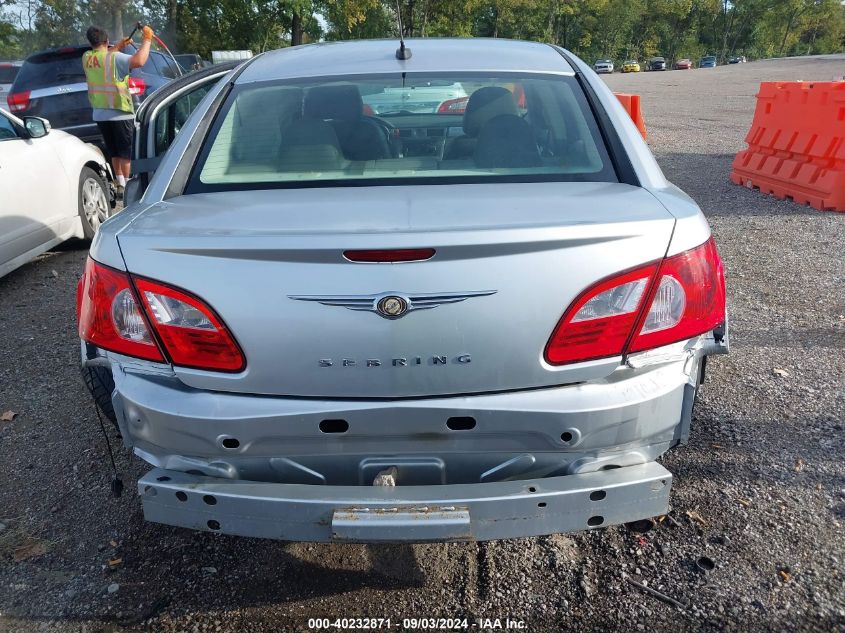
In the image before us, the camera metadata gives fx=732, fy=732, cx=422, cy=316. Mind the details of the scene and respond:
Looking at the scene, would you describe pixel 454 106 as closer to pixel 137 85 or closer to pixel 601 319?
pixel 601 319

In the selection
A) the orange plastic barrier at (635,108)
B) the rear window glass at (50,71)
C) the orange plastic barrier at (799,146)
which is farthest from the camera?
the orange plastic barrier at (635,108)

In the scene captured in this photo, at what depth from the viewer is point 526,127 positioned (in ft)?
9.41

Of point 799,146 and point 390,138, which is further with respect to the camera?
point 799,146

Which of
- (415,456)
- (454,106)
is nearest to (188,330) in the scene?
(415,456)

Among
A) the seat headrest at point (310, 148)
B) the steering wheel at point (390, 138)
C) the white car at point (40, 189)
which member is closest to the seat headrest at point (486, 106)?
the steering wheel at point (390, 138)

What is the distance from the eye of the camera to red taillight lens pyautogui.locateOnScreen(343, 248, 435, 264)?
6.30 feet

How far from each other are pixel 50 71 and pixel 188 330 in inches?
357

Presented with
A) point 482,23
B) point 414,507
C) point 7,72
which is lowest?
point 482,23

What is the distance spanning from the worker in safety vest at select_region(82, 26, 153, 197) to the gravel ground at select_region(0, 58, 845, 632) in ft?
16.1

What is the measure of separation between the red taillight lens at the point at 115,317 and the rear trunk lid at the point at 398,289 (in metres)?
0.09

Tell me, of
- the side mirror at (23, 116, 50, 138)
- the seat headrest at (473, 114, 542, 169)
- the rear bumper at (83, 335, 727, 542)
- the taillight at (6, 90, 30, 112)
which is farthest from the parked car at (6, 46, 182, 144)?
the rear bumper at (83, 335, 727, 542)

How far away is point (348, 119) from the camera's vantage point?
298 cm

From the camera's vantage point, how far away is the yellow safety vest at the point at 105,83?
7.82 metres

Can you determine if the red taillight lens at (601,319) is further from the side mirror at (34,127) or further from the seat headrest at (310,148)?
the side mirror at (34,127)
